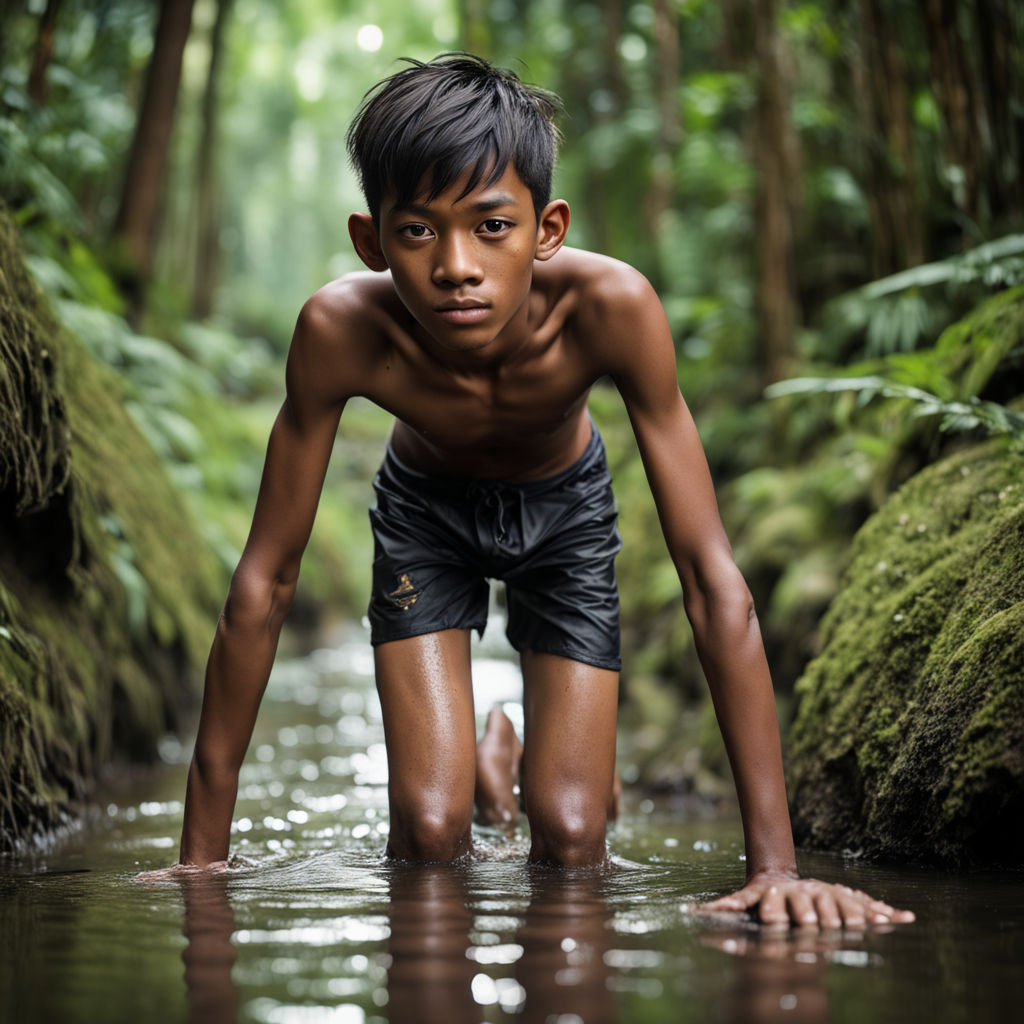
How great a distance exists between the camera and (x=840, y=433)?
6484 mm

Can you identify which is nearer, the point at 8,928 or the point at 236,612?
the point at 8,928

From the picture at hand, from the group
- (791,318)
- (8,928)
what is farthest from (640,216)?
(8,928)

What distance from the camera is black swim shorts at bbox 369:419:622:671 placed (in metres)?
3.34

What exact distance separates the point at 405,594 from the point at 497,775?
3.24ft

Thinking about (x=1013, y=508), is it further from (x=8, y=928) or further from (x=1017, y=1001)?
(x=8, y=928)

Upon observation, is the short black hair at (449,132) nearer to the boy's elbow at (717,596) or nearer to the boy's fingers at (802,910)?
the boy's elbow at (717,596)

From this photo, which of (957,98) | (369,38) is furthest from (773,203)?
(369,38)

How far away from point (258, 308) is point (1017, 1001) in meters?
24.7

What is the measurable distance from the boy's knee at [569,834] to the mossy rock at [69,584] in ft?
4.52

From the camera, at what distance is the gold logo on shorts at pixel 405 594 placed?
10.9 ft

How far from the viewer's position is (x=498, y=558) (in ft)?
11.0

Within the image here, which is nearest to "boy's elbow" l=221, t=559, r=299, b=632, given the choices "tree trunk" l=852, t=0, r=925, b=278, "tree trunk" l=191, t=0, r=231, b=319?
"tree trunk" l=852, t=0, r=925, b=278

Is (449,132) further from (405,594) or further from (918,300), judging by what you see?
(918,300)

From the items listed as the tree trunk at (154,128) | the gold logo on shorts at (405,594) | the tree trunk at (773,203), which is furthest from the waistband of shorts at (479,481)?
the tree trunk at (154,128)
